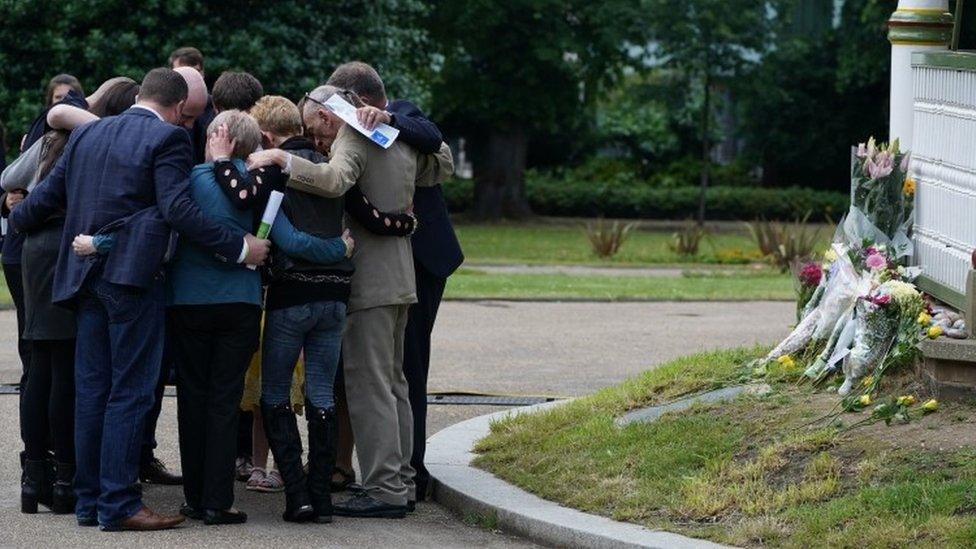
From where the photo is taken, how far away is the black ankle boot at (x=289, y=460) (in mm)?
6930

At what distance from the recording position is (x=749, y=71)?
Answer: 36781 millimetres

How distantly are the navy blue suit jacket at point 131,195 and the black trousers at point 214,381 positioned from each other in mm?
283

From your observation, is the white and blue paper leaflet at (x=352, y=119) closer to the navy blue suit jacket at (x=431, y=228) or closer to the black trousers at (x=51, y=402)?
the navy blue suit jacket at (x=431, y=228)

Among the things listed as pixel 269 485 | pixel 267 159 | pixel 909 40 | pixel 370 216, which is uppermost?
pixel 909 40

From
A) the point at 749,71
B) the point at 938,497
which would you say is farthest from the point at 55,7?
the point at 938,497

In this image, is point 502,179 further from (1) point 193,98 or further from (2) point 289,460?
(2) point 289,460

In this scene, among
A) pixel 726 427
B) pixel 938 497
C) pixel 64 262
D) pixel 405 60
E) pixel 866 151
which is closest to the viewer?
pixel 938 497

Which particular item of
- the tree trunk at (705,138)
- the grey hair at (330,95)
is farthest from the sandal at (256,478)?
the tree trunk at (705,138)

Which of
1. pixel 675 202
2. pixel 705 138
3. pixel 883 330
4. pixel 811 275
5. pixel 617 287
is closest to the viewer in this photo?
pixel 883 330

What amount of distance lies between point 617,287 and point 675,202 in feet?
72.2

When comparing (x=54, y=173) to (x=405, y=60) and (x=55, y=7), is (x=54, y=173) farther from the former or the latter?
(x=405, y=60)

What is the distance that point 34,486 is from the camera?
23.4 ft

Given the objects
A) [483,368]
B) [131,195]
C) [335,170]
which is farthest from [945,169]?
[483,368]

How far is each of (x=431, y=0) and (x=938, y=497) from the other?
30.5m
